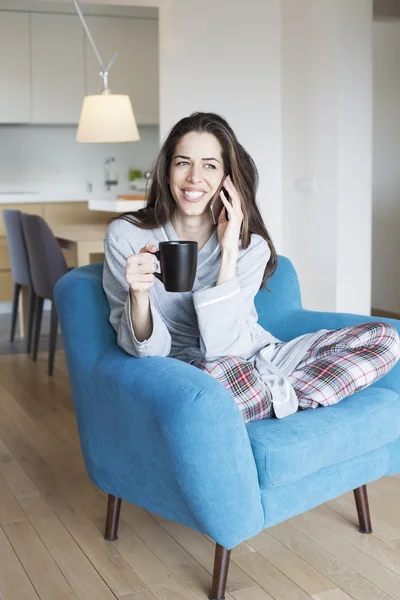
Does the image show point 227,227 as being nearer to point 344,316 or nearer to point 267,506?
point 344,316

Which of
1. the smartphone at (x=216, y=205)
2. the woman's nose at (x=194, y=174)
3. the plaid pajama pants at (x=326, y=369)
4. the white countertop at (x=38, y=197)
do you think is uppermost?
the white countertop at (x=38, y=197)

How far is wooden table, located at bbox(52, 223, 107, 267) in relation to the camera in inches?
177

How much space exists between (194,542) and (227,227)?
0.86m

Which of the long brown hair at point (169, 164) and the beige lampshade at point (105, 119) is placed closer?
the long brown hair at point (169, 164)

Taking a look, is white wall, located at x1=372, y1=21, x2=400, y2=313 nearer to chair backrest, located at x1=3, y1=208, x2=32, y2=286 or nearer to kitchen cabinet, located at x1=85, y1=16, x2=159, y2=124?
kitchen cabinet, located at x1=85, y1=16, x2=159, y2=124

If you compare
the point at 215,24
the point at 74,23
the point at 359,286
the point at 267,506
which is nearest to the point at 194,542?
the point at 267,506

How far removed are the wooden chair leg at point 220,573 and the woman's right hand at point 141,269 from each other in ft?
2.04

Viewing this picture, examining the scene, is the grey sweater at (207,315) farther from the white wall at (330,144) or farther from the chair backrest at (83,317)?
the white wall at (330,144)

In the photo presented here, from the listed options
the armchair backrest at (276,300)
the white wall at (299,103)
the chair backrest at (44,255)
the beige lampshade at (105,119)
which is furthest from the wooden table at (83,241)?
the armchair backrest at (276,300)

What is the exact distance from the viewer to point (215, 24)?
4.87m

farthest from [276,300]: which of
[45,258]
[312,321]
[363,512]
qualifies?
[45,258]

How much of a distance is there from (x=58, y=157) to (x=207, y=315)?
224 inches

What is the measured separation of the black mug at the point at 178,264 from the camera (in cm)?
170

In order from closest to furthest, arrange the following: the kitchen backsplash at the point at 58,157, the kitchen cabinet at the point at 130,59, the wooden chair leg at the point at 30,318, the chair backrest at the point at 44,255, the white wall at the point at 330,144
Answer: the white wall at the point at 330,144 < the chair backrest at the point at 44,255 < the wooden chair leg at the point at 30,318 < the kitchen cabinet at the point at 130,59 < the kitchen backsplash at the point at 58,157
